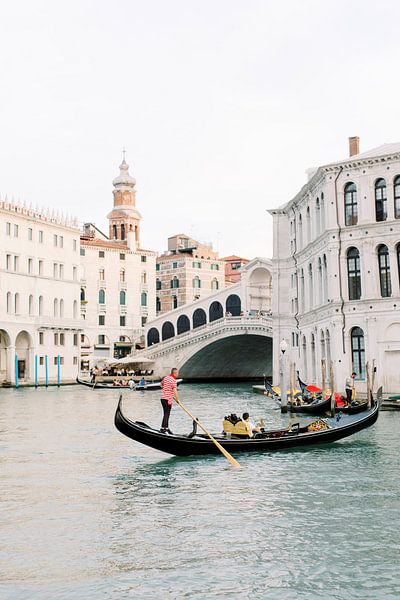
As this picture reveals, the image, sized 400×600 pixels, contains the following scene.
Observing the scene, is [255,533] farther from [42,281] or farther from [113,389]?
[42,281]

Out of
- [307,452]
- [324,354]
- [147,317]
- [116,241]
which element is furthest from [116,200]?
Answer: [307,452]

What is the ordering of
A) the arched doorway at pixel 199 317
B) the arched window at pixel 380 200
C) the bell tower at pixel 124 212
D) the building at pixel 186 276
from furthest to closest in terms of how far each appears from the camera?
the building at pixel 186 276
the bell tower at pixel 124 212
the arched doorway at pixel 199 317
the arched window at pixel 380 200

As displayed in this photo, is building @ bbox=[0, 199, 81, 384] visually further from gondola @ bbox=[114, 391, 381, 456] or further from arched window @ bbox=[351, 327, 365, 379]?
gondola @ bbox=[114, 391, 381, 456]

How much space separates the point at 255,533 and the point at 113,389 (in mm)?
29784

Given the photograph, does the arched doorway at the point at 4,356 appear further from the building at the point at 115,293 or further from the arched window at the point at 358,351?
the arched window at the point at 358,351

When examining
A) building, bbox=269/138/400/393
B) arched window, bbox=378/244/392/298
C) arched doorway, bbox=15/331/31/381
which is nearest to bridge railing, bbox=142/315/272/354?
arched doorway, bbox=15/331/31/381

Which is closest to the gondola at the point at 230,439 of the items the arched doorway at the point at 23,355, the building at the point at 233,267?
the arched doorway at the point at 23,355

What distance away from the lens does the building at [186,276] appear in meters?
54.5

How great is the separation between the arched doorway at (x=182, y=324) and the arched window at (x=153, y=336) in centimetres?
152

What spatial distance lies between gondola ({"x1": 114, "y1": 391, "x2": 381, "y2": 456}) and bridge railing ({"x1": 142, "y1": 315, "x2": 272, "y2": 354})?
2279 centimetres

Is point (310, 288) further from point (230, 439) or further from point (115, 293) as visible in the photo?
point (115, 293)

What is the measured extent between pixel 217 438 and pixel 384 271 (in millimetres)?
10961

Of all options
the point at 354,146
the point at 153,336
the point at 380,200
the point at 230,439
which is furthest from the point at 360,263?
the point at 153,336

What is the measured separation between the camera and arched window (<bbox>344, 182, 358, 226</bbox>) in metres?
21.5
